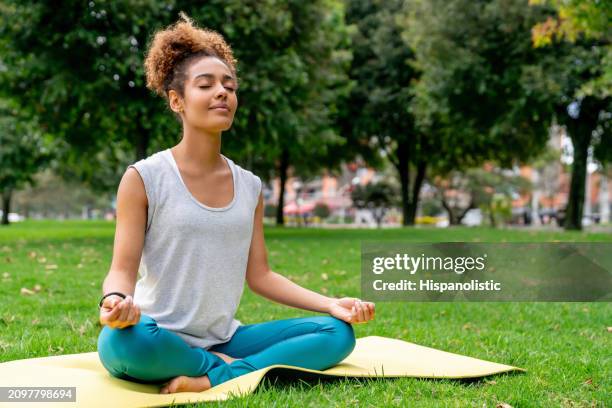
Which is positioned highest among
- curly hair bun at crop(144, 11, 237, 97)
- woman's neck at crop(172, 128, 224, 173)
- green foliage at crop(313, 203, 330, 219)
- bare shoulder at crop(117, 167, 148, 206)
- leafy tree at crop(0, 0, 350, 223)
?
leafy tree at crop(0, 0, 350, 223)

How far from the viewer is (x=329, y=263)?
10.3m

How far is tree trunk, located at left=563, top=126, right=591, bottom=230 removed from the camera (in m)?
21.2

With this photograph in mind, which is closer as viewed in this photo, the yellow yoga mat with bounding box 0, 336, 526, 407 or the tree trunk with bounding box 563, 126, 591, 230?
the yellow yoga mat with bounding box 0, 336, 526, 407

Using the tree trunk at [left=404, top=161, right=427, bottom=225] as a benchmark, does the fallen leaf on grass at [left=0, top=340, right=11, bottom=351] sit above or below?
below

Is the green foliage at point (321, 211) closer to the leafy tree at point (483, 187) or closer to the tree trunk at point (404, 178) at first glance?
the leafy tree at point (483, 187)

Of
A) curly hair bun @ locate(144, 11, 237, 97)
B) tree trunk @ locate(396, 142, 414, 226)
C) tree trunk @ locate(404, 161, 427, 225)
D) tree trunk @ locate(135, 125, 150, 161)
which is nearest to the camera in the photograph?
curly hair bun @ locate(144, 11, 237, 97)

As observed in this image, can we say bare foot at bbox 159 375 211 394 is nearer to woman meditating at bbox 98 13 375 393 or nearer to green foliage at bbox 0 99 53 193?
woman meditating at bbox 98 13 375 393

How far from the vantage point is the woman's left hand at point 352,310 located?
11.1ft

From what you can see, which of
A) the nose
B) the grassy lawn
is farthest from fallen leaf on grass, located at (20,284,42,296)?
the nose

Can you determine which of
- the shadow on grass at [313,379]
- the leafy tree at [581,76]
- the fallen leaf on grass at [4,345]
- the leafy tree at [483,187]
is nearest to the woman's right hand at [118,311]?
the shadow on grass at [313,379]

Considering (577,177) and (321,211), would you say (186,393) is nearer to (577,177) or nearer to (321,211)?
(577,177)

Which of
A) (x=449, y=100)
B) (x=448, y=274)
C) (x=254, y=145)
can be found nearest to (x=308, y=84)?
(x=254, y=145)

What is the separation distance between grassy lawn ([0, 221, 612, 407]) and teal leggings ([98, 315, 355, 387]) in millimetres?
159

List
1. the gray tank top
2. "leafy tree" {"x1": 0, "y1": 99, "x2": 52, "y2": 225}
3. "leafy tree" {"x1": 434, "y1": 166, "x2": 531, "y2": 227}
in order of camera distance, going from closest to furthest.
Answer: the gray tank top < "leafy tree" {"x1": 0, "y1": 99, "x2": 52, "y2": 225} < "leafy tree" {"x1": 434, "y1": 166, "x2": 531, "y2": 227}
